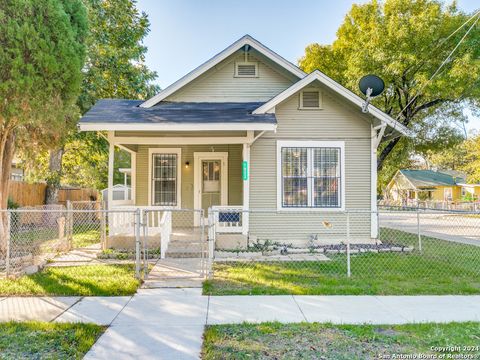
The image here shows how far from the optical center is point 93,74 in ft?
45.6

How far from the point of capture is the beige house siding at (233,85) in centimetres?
1074

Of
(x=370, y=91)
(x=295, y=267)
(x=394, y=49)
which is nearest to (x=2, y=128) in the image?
(x=295, y=267)

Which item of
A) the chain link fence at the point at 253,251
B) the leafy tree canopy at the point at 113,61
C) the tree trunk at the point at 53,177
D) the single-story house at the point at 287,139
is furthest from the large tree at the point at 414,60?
the tree trunk at the point at 53,177

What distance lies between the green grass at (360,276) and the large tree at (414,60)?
25.8 feet

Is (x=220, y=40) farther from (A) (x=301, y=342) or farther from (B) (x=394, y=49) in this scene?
(A) (x=301, y=342)

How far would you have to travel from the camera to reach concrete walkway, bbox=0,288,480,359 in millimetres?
3736

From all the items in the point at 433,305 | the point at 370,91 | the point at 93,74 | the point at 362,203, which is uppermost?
the point at 93,74

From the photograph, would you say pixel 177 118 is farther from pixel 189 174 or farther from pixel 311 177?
pixel 311 177

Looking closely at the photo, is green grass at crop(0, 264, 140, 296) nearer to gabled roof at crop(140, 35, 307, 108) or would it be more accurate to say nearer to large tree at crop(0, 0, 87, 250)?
large tree at crop(0, 0, 87, 250)

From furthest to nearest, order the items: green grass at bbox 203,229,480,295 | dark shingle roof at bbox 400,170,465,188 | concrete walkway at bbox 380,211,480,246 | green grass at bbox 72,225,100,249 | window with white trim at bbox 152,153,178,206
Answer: dark shingle roof at bbox 400,170,465,188
concrete walkway at bbox 380,211,480,246
window with white trim at bbox 152,153,178,206
green grass at bbox 72,225,100,249
green grass at bbox 203,229,480,295

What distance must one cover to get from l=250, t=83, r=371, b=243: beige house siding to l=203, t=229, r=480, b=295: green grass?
1.30 m

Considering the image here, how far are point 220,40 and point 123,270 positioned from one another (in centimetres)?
1310

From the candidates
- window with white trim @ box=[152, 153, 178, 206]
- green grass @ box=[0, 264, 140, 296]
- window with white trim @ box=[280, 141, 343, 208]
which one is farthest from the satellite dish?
green grass @ box=[0, 264, 140, 296]

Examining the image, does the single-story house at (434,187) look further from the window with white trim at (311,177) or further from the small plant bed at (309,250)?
the window with white trim at (311,177)
